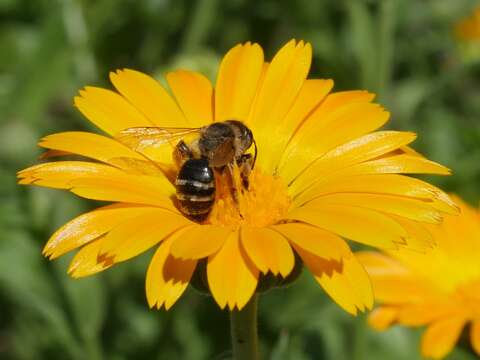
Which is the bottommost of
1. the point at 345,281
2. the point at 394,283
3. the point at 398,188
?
the point at 394,283

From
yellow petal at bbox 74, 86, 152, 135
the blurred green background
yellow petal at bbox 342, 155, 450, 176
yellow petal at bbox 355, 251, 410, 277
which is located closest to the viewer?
yellow petal at bbox 342, 155, 450, 176

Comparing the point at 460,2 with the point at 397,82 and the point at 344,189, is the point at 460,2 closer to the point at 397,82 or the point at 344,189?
the point at 397,82

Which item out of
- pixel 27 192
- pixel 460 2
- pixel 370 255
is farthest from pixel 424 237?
pixel 460 2

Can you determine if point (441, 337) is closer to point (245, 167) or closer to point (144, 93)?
point (245, 167)

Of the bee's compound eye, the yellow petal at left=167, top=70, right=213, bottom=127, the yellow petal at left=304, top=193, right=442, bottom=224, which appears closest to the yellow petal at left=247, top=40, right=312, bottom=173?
the yellow petal at left=167, top=70, right=213, bottom=127

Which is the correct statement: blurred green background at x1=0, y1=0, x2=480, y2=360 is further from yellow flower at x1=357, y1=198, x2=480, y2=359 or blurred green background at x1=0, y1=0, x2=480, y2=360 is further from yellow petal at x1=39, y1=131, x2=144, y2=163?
yellow petal at x1=39, y1=131, x2=144, y2=163

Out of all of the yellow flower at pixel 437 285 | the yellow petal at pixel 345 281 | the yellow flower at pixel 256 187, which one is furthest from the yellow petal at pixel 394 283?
the yellow petal at pixel 345 281

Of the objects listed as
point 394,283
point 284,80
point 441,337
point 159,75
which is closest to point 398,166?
point 284,80

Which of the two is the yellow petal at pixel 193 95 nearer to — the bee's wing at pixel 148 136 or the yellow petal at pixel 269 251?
the bee's wing at pixel 148 136
